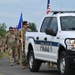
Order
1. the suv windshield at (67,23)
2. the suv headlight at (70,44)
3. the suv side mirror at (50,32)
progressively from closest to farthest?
1. the suv headlight at (70,44)
2. the suv side mirror at (50,32)
3. the suv windshield at (67,23)

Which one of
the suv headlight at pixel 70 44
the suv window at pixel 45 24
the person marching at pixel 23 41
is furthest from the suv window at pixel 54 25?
the person marching at pixel 23 41

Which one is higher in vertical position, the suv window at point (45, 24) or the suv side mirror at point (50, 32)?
the suv window at point (45, 24)

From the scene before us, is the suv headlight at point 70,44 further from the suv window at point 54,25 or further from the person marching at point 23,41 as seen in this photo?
the person marching at point 23,41

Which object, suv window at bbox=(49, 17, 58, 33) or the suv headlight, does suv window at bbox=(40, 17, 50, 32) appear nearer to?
suv window at bbox=(49, 17, 58, 33)

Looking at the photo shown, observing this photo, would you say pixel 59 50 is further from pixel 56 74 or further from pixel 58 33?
pixel 56 74

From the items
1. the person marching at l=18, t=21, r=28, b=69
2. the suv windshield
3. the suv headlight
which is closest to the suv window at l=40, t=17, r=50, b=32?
the suv windshield

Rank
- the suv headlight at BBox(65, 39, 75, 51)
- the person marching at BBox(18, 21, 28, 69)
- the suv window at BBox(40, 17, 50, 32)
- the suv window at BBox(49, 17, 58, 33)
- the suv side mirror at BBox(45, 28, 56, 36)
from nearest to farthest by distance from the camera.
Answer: the suv headlight at BBox(65, 39, 75, 51)
the suv side mirror at BBox(45, 28, 56, 36)
the suv window at BBox(49, 17, 58, 33)
the suv window at BBox(40, 17, 50, 32)
the person marching at BBox(18, 21, 28, 69)

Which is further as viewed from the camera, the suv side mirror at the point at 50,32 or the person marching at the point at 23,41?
the person marching at the point at 23,41

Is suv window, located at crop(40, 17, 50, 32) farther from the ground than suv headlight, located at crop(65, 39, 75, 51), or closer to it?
farther from the ground

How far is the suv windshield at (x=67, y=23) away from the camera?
1368cm

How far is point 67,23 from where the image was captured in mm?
13914

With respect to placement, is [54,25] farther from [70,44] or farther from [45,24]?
[70,44]

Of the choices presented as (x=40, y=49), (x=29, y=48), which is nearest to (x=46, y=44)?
(x=40, y=49)

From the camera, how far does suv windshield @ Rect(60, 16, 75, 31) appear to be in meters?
13.7
